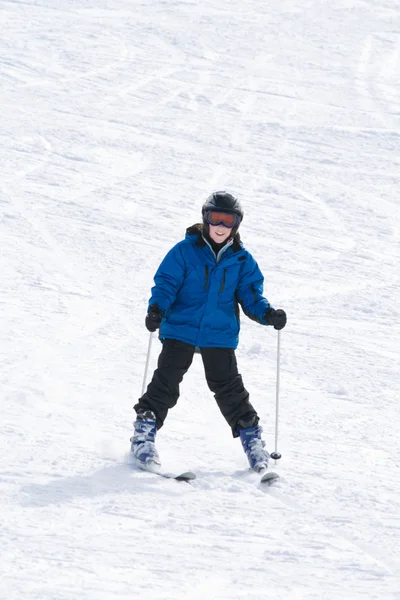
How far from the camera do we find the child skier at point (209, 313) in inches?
168

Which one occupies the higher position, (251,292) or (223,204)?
(223,204)

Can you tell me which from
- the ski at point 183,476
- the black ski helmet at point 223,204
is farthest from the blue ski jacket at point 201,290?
the ski at point 183,476

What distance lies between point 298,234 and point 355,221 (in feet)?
3.69

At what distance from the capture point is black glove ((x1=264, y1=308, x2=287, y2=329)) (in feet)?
14.0

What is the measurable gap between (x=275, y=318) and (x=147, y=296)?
11.3ft

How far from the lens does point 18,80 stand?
50.0 ft

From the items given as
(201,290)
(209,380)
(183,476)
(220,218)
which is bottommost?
(183,476)

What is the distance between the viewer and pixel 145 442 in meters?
4.22

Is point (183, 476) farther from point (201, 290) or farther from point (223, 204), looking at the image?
point (223, 204)

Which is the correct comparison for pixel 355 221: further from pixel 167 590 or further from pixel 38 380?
pixel 167 590

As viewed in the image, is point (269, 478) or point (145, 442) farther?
point (145, 442)

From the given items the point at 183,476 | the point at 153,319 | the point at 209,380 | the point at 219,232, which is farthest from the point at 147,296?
the point at 183,476

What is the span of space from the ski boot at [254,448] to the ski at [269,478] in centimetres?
14

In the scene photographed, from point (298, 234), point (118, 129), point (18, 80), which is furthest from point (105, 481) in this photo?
point (18, 80)
